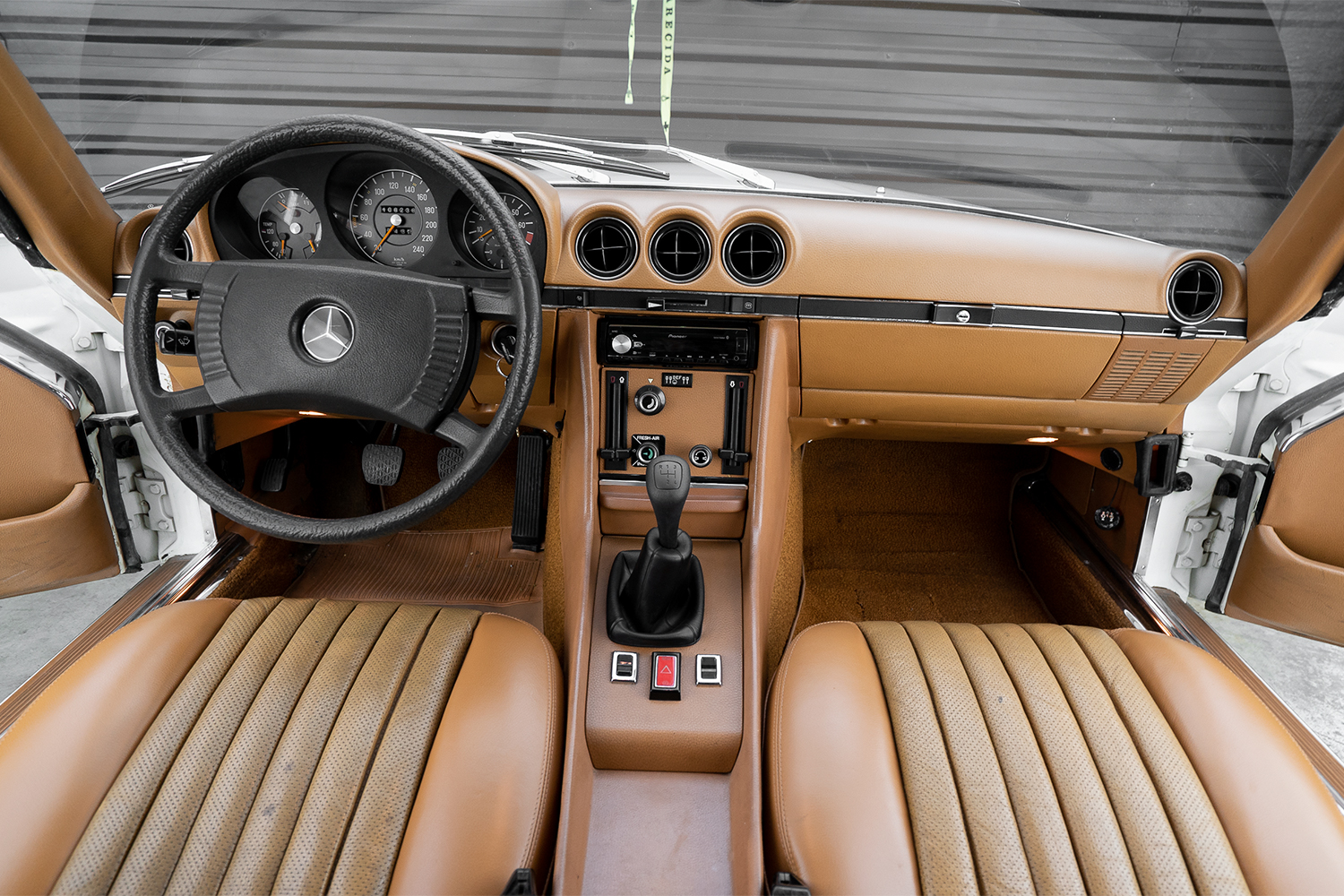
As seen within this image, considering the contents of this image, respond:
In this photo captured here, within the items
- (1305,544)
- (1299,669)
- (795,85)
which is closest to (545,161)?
(795,85)

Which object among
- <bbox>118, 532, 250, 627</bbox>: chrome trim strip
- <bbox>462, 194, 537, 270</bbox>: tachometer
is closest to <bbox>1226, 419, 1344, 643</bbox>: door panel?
<bbox>462, 194, 537, 270</bbox>: tachometer

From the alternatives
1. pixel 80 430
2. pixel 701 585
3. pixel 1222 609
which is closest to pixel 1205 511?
pixel 1222 609

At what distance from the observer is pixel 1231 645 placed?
2.30 meters

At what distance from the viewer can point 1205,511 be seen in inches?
71.3

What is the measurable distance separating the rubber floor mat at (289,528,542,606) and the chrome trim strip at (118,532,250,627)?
0.86ft

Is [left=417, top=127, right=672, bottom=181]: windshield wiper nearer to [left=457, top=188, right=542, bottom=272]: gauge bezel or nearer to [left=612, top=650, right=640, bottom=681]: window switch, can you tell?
[left=457, top=188, right=542, bottom=272]: gauge bezel

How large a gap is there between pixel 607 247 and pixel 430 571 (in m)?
1.22

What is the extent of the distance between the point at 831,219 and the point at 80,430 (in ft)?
→ 5.90

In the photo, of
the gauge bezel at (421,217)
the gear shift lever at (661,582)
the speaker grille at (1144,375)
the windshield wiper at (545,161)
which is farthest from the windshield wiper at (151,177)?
the speaker grille at (1144,375)

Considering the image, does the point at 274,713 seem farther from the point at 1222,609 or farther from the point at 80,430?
the point at 1222,609

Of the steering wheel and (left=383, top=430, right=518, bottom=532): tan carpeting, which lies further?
(left=383, top=430, right=518, bottom=532): tan carpeting

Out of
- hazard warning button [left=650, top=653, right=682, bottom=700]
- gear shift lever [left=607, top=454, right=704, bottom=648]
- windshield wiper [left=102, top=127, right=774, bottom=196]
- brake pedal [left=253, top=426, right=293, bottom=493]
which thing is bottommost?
hazard warning button [left=650, top=653, right=682, bottom=700]

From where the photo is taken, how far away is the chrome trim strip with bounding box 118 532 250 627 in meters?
1.65

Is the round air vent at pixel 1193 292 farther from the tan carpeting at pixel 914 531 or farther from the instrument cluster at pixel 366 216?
the instrument cluster at pixel 366 216
